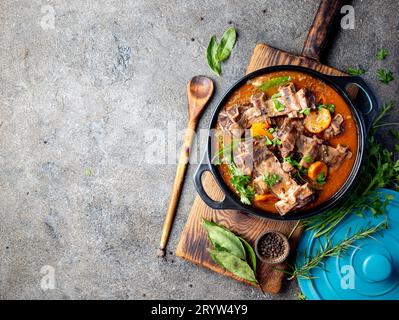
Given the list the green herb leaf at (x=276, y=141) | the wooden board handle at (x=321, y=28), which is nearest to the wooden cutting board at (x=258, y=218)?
the wooden board handle at (x=321, y=28)

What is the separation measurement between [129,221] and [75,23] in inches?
48.8

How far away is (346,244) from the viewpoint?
7.65 feet

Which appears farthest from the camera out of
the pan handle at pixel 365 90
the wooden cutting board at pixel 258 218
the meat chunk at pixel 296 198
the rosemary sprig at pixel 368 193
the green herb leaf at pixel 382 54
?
the green herb leaf at pixel 382 54

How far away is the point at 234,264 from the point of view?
240 cm

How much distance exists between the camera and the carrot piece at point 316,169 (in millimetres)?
2123

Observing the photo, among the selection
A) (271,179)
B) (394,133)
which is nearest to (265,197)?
(271,179)

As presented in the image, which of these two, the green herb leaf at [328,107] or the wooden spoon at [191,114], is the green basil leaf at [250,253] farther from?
the green herb leaf at [328,107]

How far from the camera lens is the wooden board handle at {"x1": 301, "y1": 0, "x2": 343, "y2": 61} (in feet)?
7.87

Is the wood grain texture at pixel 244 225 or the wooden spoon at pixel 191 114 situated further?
the wooden spoon at pixel 191 114

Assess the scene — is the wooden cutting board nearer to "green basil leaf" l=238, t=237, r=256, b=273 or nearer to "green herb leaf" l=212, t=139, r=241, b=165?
"green basil leaf" l=238, t=237, r=256, b=273

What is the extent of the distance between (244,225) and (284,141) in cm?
58

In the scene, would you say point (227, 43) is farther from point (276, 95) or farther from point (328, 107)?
point (328, 107)

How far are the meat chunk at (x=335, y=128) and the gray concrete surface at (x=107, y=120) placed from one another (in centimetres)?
53
